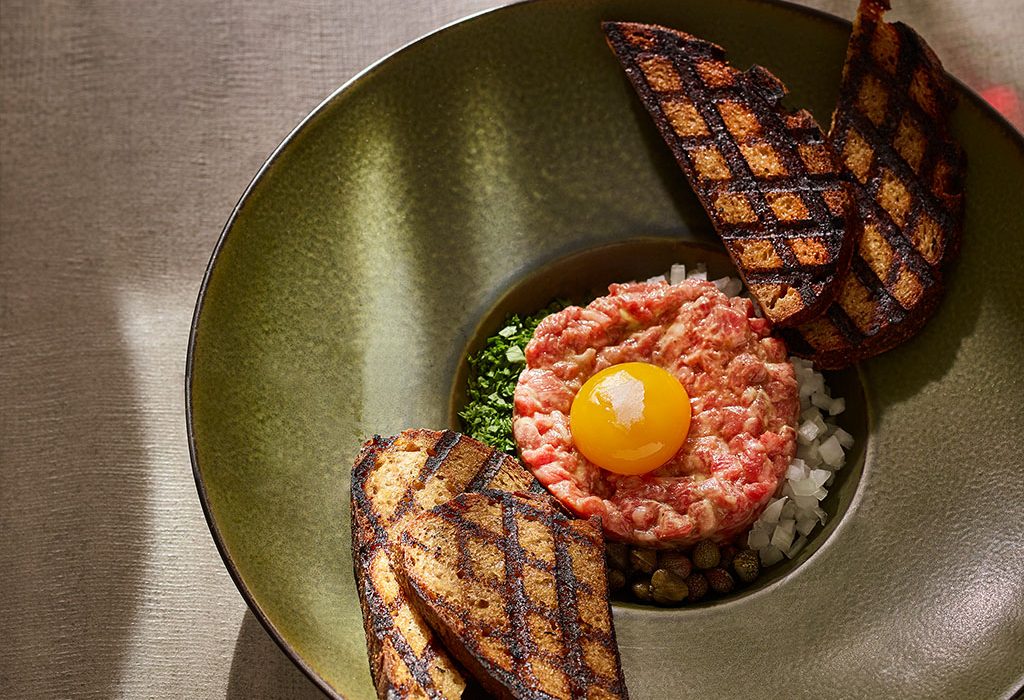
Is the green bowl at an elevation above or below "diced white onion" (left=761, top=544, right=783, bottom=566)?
above

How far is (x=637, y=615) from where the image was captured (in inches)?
145

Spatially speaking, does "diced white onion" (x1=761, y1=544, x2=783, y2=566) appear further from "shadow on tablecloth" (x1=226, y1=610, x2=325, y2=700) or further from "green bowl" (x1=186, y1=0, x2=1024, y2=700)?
"shadow on tablecloth" (x1=226, y1=610, x2=325, y2=700)

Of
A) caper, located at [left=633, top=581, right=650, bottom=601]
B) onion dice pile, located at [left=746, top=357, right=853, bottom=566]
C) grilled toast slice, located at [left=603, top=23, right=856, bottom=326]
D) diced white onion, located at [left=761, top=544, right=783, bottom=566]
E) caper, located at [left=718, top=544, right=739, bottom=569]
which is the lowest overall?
caper, located at [left=633, top=581, right=650, bottom=601]

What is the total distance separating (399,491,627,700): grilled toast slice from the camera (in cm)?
326

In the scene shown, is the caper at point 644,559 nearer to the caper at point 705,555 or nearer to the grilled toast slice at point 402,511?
the caper at point 705,555

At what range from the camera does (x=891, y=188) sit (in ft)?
13.1

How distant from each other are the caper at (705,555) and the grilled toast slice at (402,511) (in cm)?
69

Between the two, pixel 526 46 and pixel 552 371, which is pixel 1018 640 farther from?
pixel 526 46

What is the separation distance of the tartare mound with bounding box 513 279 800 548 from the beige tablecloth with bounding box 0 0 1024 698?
1.50 meters

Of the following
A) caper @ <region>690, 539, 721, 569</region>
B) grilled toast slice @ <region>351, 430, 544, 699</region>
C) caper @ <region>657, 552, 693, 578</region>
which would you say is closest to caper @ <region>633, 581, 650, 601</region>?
caper @ <region>657, 552, 693, 578</region>

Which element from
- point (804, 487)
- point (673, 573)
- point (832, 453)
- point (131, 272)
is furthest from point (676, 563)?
point (131, 272)

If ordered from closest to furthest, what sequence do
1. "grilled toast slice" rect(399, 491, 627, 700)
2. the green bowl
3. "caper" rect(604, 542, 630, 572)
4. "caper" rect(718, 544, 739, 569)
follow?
"grilled toast slice" rect(399, 491, 627, 700) → the green bowl → "caper" rect(604, 542, 630, 572) → "caper" rect(718, 544, 739, 569)

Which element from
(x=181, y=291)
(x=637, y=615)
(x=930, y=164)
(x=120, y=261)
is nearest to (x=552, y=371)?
(x=637, y=615)

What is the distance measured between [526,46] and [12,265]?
277 centimetres
